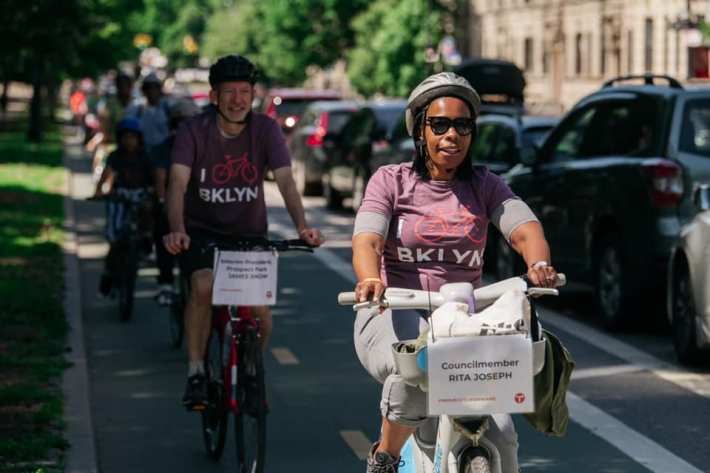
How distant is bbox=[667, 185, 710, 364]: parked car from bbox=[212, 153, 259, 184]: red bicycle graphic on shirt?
3.14 metres

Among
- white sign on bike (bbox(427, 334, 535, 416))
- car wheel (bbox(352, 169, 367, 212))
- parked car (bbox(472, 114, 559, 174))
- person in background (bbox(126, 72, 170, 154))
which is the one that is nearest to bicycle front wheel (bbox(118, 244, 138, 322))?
person in background (bbox(126, 72, 170, 154))

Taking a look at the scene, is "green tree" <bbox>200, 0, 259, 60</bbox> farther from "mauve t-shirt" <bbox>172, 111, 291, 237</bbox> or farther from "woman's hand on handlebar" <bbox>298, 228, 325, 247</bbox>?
"woman's hand on handlebar" <bbox>298, 228, 325, 247</bbox>

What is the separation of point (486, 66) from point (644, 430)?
79.5ft

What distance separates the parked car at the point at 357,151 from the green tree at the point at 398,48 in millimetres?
41608

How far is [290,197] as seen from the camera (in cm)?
835

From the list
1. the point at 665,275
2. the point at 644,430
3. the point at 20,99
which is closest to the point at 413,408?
the point at 644,430

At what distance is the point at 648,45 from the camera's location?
59094mm

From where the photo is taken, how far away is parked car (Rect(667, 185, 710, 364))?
1095 cm

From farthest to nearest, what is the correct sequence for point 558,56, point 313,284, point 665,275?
point 558,56 → point 313,284 → point 665,275

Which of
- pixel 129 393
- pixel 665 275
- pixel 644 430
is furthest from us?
pixel 665 275

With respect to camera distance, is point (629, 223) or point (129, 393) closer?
point (129, 393)

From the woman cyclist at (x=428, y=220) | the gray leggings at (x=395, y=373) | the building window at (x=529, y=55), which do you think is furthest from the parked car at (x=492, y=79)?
the building window at (x=529, y=55)

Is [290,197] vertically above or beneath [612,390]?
above

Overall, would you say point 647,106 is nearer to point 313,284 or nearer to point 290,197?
point 313,284
